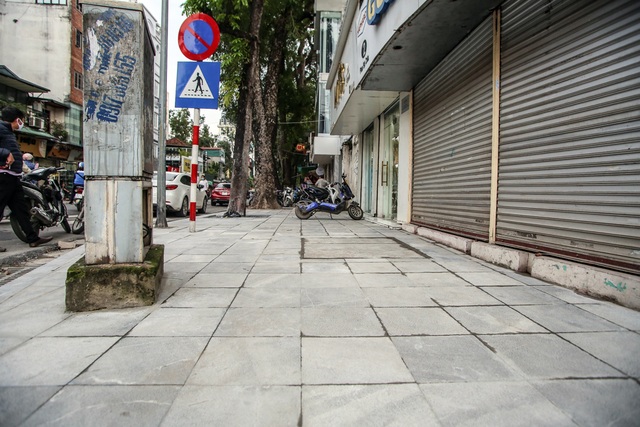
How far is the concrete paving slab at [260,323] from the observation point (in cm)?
228

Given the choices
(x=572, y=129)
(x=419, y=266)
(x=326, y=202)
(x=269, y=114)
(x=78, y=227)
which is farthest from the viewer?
(x=269, y=114)

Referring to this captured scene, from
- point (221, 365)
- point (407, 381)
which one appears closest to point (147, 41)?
point (221, 365)

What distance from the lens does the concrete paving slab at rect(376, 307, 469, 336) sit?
2.33 metres

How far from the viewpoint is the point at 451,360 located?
1.95 m

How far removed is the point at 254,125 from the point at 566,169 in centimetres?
1216

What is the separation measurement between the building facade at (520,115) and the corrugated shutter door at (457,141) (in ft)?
0.09

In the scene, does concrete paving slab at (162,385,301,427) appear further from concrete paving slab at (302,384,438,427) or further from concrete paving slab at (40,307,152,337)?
concrete paving slab at (40,307,152,337)

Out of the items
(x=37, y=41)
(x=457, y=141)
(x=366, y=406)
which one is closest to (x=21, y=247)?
(x=366, y=406)

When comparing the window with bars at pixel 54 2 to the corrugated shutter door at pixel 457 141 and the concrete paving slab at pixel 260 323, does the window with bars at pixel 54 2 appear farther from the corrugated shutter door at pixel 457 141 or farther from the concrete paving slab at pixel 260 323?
the concrete paving slab at pixel 260 323

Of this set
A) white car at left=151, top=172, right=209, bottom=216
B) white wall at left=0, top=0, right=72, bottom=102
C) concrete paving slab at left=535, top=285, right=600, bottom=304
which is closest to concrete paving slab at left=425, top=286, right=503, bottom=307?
concrete paving slab at left=535, top=285, right=600, bottom=304

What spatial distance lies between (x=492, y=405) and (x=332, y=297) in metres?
1.58

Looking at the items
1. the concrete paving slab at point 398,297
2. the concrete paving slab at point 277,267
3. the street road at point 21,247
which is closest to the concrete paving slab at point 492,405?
the concrete paving slab at point 398,297

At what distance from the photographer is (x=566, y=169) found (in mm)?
3395

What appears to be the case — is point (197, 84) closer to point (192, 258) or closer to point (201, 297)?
point (192, 258)
